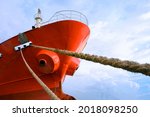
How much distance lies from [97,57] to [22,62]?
7.75m

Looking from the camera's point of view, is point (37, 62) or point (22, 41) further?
point (22, 41)

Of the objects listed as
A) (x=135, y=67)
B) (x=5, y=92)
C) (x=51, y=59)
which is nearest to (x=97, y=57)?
(x=135, y=67)

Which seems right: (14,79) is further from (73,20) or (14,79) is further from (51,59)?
(73,20)

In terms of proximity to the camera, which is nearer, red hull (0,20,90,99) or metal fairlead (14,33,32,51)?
red hull (0,20,90,99)

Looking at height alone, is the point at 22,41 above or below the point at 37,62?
above

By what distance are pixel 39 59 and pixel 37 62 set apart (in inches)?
7.6

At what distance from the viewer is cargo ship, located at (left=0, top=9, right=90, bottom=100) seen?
37.4ft

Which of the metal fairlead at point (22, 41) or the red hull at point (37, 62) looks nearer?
the red hull at point (37, 62)

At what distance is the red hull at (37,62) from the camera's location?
451 inches

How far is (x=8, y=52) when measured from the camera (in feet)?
39.5

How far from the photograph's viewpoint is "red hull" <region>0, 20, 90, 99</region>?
1145 centimetres

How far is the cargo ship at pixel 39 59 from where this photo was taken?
1141 cm

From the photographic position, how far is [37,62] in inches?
450

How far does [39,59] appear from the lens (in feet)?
37.1
